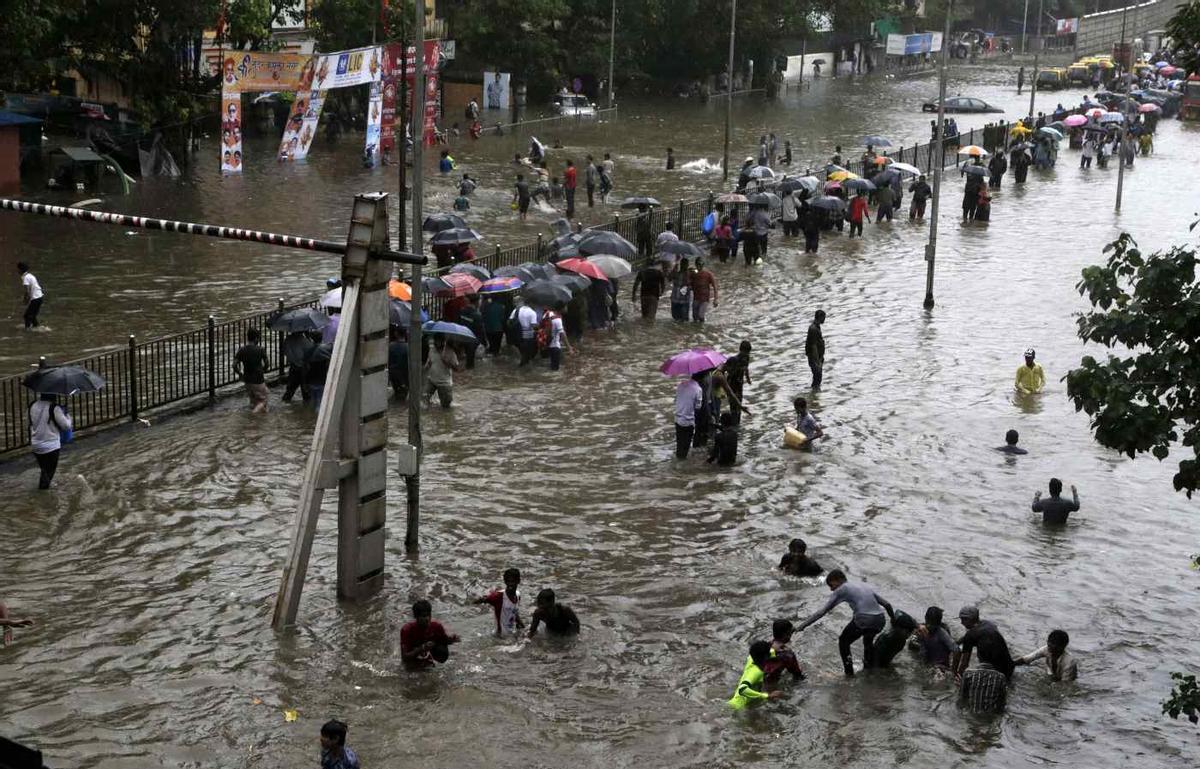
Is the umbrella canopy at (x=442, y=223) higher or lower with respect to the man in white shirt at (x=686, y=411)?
higher

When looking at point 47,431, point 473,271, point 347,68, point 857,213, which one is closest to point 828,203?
point 857,213

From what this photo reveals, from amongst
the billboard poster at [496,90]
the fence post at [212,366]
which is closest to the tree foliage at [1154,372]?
the fence post at [212,366]

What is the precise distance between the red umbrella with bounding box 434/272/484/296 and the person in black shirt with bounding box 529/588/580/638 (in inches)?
433

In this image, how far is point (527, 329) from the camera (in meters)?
24.4

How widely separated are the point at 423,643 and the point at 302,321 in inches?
351

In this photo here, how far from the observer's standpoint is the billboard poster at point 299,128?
4612 centimetres

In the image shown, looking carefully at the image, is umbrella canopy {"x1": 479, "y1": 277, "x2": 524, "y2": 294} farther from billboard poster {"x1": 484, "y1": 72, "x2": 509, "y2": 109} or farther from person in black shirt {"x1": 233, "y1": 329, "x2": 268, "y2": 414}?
billboard poster {"x1": 484, "y1": 72, "x2": 509, "y2": 109}

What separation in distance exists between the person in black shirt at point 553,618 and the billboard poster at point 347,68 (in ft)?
106

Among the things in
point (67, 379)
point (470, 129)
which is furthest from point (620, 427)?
point (470, 129)

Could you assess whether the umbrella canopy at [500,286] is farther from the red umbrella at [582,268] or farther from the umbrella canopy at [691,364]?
the umbrella canopy at [691,364]

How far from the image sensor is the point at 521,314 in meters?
24.4

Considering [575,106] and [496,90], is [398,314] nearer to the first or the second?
[575,106]

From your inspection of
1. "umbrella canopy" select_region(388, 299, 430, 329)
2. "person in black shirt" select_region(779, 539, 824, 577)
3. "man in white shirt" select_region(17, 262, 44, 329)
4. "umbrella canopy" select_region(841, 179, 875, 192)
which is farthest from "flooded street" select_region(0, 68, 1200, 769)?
"umbrella canopy" select_region(841, 179, 875, 192)

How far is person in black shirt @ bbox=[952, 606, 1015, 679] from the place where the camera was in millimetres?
13227
